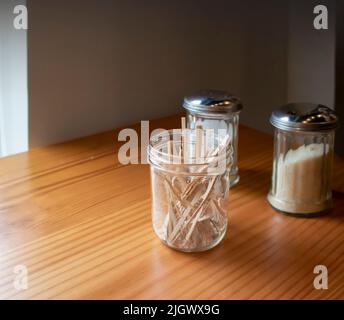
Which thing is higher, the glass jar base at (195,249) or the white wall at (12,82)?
the white wall at (12,82)

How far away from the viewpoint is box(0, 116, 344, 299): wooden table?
52 centimetres

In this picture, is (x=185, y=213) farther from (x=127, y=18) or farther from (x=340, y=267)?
(x=127, y=18)

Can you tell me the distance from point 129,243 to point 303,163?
0.81ft

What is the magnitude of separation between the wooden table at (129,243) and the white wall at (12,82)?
3.2 inches

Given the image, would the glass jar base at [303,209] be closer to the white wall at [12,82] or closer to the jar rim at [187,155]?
the jar rim at [187,155]

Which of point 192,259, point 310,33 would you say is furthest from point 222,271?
point 310,33

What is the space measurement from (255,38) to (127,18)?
0.37 m

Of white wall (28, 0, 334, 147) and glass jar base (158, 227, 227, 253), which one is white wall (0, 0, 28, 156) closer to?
white wall (28, 0, 334, 147)

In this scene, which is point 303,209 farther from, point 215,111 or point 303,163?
point 215,111

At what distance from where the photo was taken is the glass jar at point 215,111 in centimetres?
72

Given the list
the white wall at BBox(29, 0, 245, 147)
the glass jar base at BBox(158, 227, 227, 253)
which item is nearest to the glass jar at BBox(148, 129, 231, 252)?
the glass jar base at BBox(158, 227, 227, 253)

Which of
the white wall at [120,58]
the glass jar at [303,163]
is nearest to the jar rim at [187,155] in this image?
the glass jar at [303,163]

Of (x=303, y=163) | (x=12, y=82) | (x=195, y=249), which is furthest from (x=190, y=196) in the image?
(x=12, y=82)

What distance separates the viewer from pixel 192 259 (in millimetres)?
575
